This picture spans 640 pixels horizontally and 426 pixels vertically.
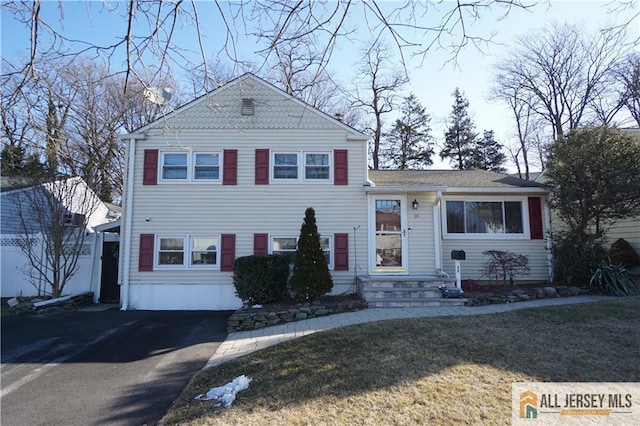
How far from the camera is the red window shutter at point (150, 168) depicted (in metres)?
10.5

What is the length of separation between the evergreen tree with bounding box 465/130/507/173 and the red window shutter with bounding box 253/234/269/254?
22319mm

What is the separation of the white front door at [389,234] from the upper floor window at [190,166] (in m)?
4.87

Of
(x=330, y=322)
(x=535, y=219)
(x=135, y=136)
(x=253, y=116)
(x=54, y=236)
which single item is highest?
(x=253, y=116)

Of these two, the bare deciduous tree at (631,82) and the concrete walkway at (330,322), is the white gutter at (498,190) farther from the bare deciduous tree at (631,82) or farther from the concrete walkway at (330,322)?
the bare deciduous tree at (631,82)

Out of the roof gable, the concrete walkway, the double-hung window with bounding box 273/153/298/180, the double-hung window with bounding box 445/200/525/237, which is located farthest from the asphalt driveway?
the double-hung window with bounding box 445/200/525/237

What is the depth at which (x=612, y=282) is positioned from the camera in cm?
881

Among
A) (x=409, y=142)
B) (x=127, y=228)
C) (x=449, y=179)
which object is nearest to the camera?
(x=127, y=228)

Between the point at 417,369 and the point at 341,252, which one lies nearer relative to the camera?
the point at 417,369

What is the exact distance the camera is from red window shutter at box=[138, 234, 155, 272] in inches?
399

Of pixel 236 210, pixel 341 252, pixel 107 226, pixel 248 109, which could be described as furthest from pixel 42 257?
pixel 341 252

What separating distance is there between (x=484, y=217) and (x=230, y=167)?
26.0ft

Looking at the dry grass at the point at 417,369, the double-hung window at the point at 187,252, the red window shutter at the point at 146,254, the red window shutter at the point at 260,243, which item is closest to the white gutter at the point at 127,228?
the red window shutter at the point at 146,254

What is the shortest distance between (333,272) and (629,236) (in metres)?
10.1

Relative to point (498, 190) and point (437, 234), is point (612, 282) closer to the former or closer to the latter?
point (498, 190)
